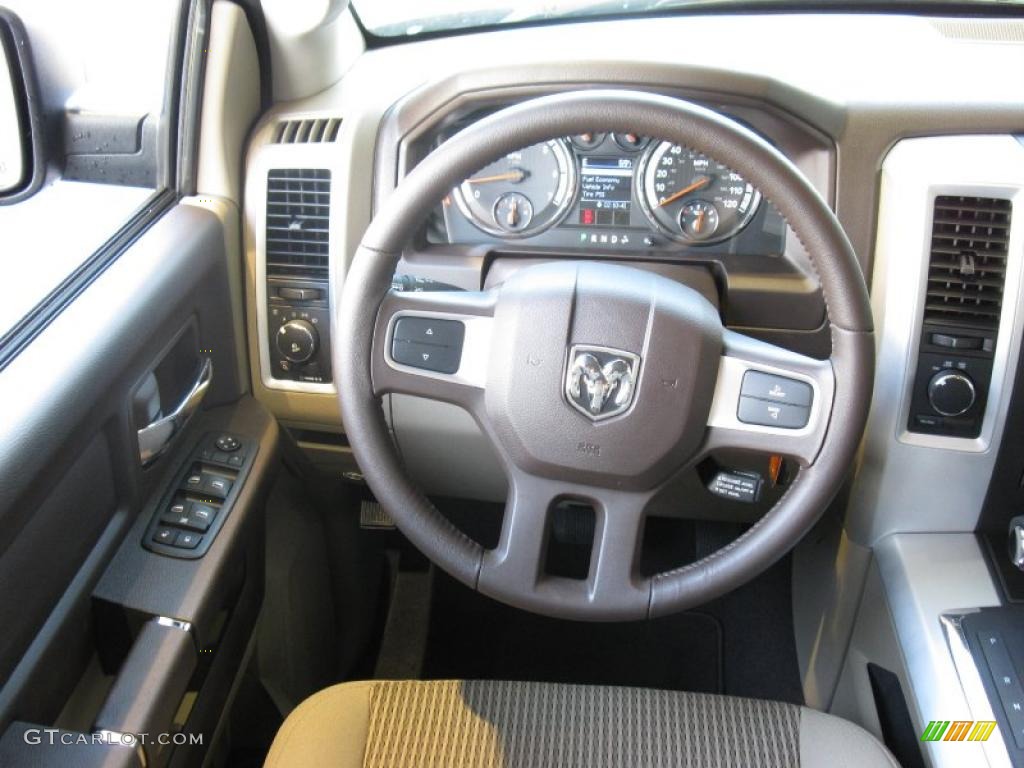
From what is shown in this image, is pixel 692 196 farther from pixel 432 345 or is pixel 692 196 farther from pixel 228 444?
pixel 228 444

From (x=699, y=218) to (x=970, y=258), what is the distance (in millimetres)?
339

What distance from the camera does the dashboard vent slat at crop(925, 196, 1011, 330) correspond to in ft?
3.73

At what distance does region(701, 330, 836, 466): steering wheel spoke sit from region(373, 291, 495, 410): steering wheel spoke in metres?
0.26

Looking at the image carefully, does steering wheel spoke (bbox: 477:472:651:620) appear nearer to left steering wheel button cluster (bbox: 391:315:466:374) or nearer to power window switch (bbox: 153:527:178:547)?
left steering wheel button cluster (bbox: 391:315:466:374)

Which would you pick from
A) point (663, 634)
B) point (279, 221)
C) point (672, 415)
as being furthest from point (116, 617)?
point (663, 634)

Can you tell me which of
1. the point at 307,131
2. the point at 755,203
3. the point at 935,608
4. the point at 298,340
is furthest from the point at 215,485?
the point at 935,608

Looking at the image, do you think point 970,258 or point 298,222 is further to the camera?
point 298,222

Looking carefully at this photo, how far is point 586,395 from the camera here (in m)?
0.98

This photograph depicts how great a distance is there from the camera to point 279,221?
4.28 ft

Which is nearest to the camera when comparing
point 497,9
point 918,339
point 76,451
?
point 76,451

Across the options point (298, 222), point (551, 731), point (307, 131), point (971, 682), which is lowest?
point (551, 731)

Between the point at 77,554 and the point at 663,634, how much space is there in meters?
1.15

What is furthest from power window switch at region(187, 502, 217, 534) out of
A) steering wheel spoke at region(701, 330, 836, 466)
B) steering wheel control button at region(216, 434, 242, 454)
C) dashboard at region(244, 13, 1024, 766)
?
steering wheel spoke at region(701, 330, 836, 466)

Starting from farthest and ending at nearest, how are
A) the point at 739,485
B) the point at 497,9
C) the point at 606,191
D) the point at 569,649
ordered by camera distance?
the point at 569,649, the point at 497,9, the point at 606,191, the point at 739,485
